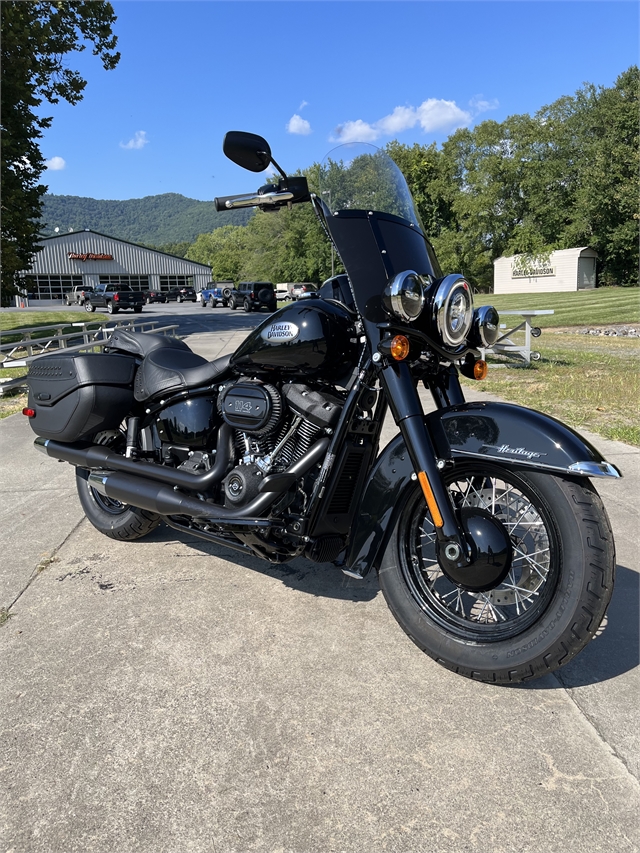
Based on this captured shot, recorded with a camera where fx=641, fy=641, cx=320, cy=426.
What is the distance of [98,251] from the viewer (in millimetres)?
70125

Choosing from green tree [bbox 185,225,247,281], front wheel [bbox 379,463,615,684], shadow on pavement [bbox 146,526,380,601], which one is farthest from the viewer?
green tree [bbox 185,225,247,281]

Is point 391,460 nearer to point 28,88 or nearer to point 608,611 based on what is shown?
point 608,611

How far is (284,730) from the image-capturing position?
7.38 feet

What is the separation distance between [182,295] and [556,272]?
109 feet

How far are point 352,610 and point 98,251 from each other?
243 feet

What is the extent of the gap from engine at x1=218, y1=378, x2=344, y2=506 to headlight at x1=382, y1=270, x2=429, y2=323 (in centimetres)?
54

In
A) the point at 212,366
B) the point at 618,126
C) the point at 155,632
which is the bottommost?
the point at 155,632

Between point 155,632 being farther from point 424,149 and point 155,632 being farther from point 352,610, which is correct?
point 424,149

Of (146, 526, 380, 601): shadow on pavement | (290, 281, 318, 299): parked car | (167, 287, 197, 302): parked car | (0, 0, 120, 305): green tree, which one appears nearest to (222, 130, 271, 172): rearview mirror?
(290, 281, 318, 299): parked car

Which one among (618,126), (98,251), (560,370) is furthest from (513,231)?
(560,370)

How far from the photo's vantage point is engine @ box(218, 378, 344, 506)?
285 cm

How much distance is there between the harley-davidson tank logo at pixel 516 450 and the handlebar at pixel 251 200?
1.42m

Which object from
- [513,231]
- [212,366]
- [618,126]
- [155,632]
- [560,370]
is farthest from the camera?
[513,231]

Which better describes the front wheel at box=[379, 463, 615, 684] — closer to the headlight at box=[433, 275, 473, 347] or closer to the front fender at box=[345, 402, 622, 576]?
the front fender at box=[345, 402, 622, 576]
